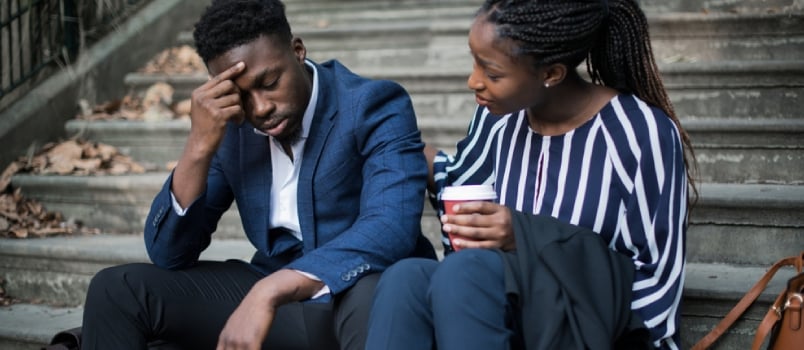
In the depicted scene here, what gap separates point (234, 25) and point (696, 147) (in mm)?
1938

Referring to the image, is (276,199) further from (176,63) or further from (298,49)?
(176,63)

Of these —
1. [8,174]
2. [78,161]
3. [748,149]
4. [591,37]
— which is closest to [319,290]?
[591,37]

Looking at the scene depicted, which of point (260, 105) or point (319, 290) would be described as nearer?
point (319, 290)

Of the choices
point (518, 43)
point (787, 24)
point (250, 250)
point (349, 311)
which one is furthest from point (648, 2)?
point (349, 311)

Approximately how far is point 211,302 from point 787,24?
2.78m

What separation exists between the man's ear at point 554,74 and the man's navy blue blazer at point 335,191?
46cm

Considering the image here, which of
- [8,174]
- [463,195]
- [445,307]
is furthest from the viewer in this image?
[8,174]

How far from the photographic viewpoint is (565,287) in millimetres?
2119

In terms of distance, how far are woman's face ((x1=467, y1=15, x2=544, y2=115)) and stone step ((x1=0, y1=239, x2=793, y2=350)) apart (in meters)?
0.91

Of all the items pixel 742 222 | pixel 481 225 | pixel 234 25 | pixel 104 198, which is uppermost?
pixel 234 25

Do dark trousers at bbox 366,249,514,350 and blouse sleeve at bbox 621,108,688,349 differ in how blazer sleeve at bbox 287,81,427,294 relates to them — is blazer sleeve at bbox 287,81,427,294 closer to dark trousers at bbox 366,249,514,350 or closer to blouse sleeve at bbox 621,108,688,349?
dark trousers at bbox 366,249,514,350

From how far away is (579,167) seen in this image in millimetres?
2400

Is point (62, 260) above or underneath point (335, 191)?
underneath

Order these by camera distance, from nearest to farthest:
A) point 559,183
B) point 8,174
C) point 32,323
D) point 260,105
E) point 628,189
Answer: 1. point 628,189
2. point 559,183
3. point 260,105
4. point 32,323
5. point 8,174
